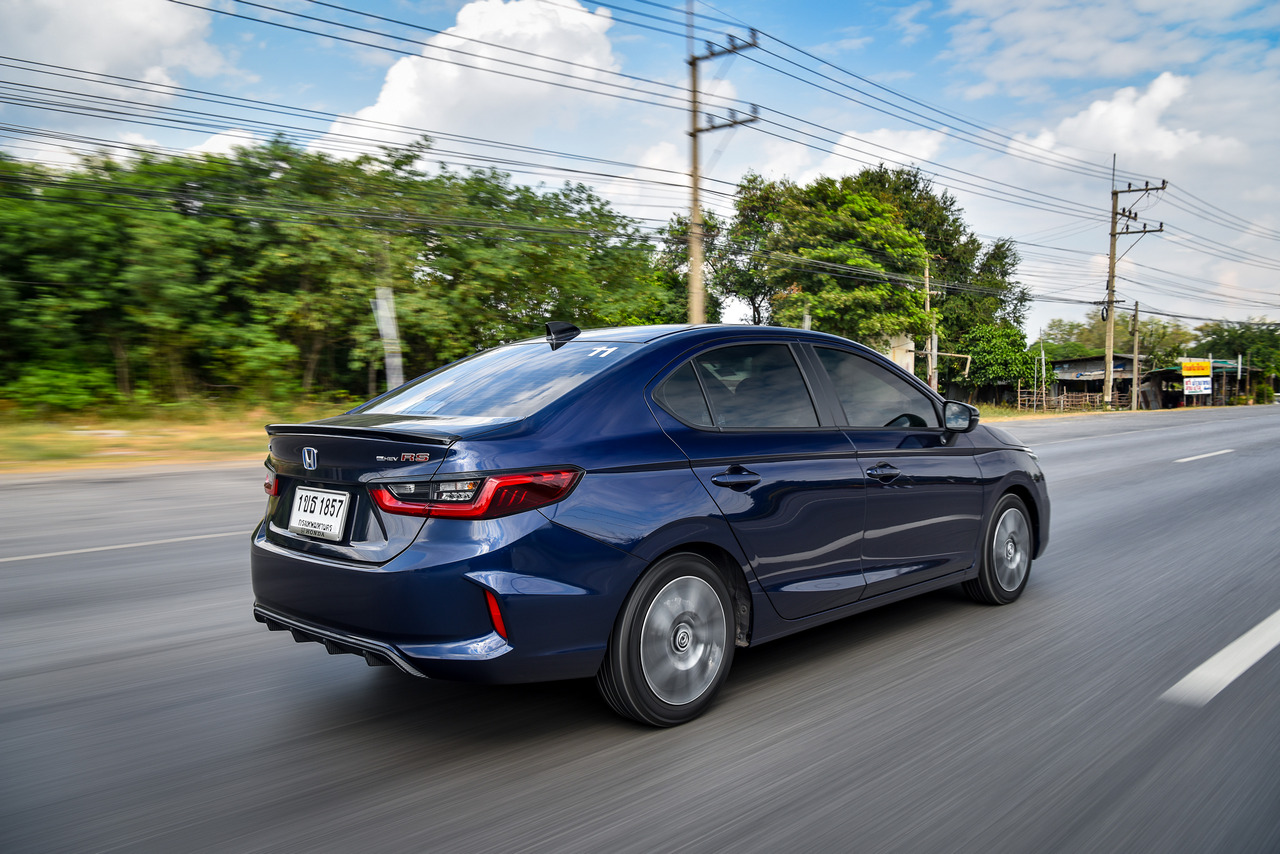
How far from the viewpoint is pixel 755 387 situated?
405 centimetres

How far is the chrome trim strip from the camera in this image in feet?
9.96

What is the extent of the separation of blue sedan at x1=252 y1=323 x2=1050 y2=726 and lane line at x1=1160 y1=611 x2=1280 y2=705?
1.20 metres

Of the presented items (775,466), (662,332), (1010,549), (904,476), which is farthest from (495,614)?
(1010,549)

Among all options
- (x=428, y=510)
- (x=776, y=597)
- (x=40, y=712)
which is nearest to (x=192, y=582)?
(x=40, y=712)

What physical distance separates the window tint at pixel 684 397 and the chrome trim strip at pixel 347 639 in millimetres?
1336

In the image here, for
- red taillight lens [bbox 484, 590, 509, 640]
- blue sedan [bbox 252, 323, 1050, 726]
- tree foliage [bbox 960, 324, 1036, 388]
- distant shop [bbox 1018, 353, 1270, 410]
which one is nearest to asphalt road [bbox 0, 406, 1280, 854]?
blue sedan [bbox 252, 323, 1050, 726]

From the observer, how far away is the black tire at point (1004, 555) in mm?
5191

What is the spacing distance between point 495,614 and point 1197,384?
3101 inches

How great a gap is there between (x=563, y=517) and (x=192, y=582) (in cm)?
374

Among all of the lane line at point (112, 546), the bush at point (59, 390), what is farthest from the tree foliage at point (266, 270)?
the lane line at point (112, 546)

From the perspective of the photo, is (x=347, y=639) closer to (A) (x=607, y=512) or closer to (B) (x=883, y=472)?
(A) (x=607, y=512)

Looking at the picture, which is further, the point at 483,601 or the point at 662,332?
the point at 662,332

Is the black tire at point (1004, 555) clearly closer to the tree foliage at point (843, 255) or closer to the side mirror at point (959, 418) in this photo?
the side mirror at point (959, 418)

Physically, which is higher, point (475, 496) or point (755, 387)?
point (755, 387)
